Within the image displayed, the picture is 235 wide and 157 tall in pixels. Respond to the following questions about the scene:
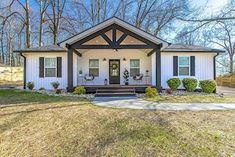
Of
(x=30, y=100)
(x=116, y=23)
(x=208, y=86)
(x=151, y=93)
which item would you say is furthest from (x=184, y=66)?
(x=30, y=100)

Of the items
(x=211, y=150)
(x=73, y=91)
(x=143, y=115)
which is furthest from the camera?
(x=73, y=91)

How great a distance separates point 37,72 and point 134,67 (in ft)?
23.4

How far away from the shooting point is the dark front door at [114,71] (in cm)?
1617

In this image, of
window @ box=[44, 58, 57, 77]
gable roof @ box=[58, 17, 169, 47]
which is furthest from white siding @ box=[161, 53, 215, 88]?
window @ box=[44, 58, 57, 77]

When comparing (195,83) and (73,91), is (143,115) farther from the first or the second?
(195,83)

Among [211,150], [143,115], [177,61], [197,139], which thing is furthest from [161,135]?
[177,61]

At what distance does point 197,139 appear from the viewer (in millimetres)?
5523

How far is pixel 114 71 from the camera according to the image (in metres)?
16.2

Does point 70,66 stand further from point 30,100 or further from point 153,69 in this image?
point 153,69

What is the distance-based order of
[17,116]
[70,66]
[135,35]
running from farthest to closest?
1. [70,66]
2. [135,35]
3. [17,116]

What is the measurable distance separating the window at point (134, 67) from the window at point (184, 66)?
310 centimetres

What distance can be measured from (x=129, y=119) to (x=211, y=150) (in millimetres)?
2694

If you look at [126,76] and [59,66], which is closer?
[59,66]

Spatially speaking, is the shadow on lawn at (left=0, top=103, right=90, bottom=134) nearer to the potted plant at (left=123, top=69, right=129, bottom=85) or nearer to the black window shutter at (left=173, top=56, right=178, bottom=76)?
the potted plant at (left=123, top=69, right=129, bottom=85)
